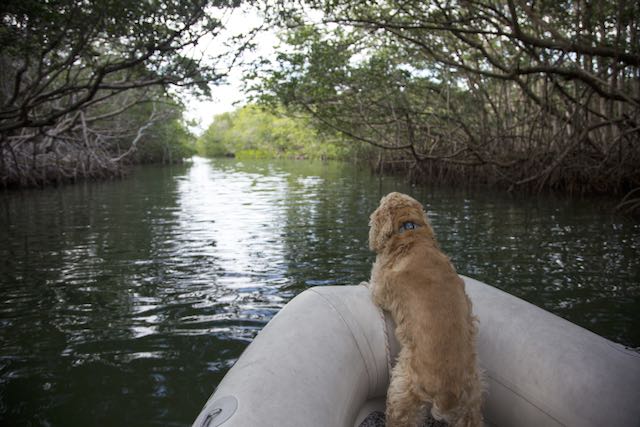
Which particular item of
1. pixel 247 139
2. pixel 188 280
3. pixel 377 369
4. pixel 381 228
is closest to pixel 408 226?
pixel 381 228

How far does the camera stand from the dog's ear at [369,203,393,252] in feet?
7.55

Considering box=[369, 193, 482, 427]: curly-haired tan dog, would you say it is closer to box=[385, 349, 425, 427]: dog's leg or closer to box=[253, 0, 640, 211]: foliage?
box=[385, 349, 425, 427]: dog's leg

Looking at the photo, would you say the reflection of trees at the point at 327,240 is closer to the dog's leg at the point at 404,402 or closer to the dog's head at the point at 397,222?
the dog's head at the point at 397,222

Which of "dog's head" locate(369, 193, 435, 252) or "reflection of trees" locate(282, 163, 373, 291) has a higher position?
"dog's head" locate(369, 193, 435, 252)

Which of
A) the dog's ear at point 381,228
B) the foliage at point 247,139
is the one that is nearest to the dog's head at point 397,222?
the dog's ear at point 381,228

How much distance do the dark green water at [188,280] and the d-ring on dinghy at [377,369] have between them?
1.04 meters

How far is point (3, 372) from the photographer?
2.72 metres

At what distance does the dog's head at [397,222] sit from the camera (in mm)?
2219

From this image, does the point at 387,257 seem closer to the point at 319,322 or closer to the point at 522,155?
the point at 319,322

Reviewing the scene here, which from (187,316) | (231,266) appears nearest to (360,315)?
(187,316)

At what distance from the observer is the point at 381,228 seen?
7.75 ft

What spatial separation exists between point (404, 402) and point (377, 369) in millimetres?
360

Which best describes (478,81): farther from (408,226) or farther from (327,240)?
(408,226)

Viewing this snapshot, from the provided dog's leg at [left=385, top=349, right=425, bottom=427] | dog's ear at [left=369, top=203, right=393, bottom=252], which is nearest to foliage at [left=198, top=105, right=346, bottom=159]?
dog's ear at [left=369, top=203, right=393, bottom=252]
